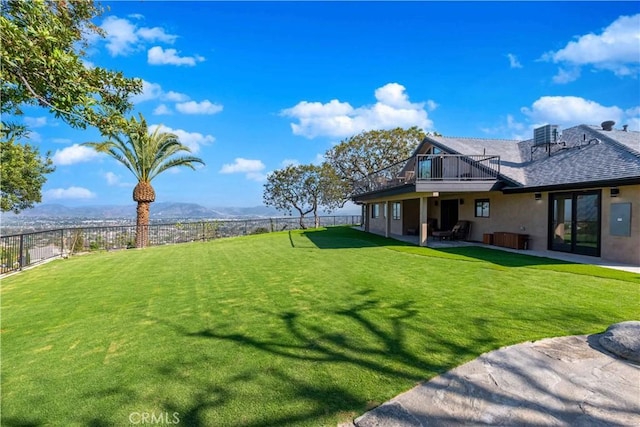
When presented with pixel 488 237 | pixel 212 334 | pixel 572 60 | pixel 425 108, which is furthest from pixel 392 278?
pixel 425 108

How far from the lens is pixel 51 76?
3.56 meters

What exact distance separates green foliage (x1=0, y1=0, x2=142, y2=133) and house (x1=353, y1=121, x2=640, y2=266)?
9.72 meters

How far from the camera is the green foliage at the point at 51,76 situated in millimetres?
→ 3336

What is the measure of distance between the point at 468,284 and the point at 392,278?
1.54m

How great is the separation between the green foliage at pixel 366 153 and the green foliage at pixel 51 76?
24467 mm

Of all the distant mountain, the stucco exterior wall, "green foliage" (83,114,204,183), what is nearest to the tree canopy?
"green foliage" (83,114,204,183)

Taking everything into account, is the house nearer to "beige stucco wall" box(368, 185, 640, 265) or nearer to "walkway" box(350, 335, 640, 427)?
"beige stucco wall" box(368, 185, 640, 265)

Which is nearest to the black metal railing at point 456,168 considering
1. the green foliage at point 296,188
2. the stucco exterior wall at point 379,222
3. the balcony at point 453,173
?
the balcony at point 453,173

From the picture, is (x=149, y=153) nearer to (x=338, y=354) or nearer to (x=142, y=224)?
(x=142, y=224)

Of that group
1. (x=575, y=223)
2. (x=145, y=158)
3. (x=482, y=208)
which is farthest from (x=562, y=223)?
(x=145, y=158)

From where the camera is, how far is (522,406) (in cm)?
246

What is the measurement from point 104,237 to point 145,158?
446cm

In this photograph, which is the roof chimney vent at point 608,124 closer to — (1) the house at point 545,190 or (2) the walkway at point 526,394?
(1) the house at point 545,190

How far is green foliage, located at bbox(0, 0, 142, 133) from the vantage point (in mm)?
3336
